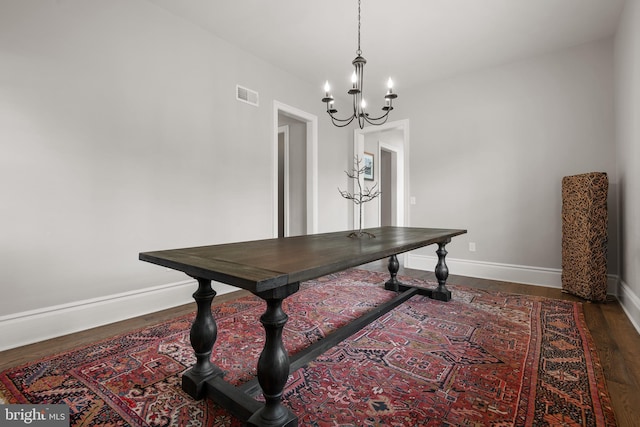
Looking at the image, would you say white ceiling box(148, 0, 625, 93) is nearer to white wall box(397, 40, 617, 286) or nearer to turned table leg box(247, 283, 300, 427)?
white wall box(397, 40, 617, 286)

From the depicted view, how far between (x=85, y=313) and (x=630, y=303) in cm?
429

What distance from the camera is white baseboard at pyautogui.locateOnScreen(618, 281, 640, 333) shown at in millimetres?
2276

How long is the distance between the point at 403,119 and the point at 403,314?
3.16m

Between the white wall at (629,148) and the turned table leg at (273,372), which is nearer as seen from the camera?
the turned table leg at (273,372)

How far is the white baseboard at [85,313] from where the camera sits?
2006 mm

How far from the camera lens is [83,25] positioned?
90.7 inches

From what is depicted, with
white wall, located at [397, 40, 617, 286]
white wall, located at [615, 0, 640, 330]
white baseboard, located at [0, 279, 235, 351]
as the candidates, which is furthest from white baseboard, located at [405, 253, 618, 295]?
white baseboard, located at [0, 279, 235, 351]

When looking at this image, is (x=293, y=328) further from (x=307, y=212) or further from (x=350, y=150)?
(x=350, y=150)

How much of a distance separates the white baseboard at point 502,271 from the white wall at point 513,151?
0.01 metres

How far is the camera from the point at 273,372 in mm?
1138

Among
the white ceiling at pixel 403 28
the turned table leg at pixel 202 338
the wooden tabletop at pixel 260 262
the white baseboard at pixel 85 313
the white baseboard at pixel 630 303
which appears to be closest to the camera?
the wooden tabletop at pixel 260 262

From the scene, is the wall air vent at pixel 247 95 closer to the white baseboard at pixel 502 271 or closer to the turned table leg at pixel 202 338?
the turned table leg at pixel 202 338

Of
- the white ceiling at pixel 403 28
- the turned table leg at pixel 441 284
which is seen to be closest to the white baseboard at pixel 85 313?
the turned table leg at pixel 441 284

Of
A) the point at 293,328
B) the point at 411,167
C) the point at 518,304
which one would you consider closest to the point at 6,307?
the point at 293,328
